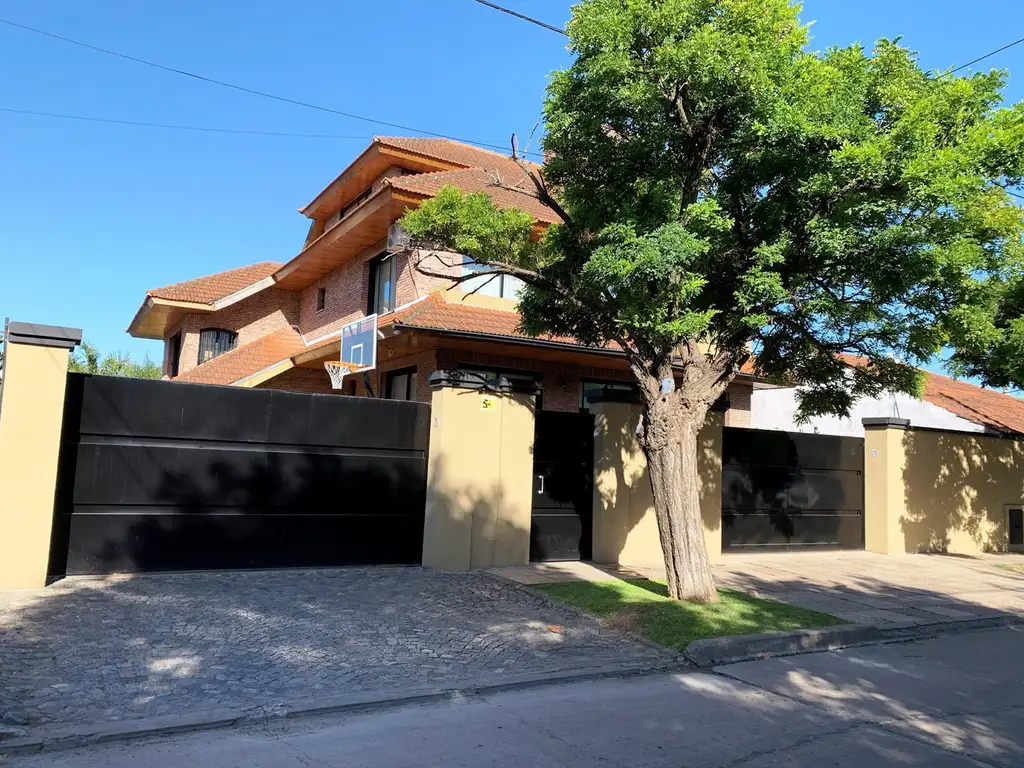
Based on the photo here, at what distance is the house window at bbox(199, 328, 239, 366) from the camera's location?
2197cm

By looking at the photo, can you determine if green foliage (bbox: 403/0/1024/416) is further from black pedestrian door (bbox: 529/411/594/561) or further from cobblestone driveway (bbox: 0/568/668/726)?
cobblestone driveway (bbox: 0/568/668/726)

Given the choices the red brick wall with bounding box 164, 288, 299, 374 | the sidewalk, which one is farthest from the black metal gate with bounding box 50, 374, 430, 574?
the red brick wall with bounding box 164, 288, 299, 374

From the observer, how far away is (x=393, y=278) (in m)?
15.9

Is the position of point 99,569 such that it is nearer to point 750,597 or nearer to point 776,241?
point 750,597

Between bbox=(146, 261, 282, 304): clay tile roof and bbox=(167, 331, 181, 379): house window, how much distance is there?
2.23 metres

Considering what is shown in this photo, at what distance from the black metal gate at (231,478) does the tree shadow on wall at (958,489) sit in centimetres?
969

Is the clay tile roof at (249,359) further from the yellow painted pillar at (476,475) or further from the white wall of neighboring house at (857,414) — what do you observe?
the white wall of neighboring house at (857,414)

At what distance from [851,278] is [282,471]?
6.76 meters


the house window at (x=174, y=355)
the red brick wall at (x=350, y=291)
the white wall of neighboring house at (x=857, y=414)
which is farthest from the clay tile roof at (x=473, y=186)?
the house window at (x=174, y=355)

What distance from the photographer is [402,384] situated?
15.9 metres

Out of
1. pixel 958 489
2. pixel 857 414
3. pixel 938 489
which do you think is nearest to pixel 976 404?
pixel 857 414

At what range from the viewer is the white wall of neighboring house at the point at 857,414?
21.1 meters

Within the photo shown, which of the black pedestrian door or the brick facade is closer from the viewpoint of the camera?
the black pedestrian door

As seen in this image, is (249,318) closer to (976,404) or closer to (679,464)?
(679,464)
